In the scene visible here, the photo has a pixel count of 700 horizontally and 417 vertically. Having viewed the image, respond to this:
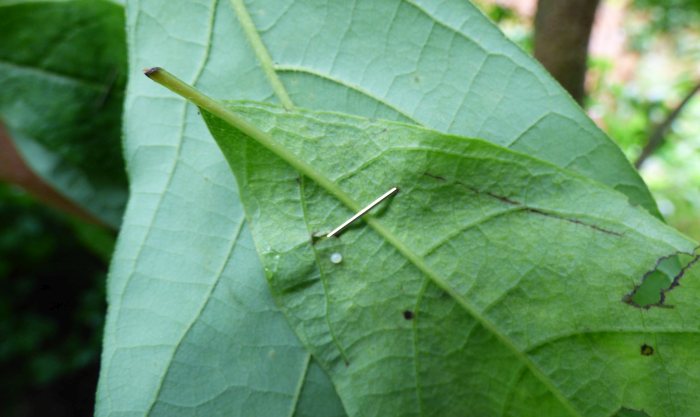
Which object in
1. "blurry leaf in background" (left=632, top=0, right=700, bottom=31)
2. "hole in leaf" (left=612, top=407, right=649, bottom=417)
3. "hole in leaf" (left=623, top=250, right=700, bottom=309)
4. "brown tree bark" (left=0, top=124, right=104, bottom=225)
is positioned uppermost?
"blurry leaf in background" (left=632, top=0, right=700, bottom=31)

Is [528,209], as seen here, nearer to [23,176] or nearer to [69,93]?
[69,93]

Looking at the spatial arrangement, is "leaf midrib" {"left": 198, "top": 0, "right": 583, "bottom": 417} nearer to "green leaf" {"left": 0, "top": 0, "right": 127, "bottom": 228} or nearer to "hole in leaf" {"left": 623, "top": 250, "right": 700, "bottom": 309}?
"hole in leaf" {"left": 623, "top": 250, "right": 700, "bottom": 309}

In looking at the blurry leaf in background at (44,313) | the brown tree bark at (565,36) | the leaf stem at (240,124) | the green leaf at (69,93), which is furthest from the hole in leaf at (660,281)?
the blurry leaf in background at (44,313)

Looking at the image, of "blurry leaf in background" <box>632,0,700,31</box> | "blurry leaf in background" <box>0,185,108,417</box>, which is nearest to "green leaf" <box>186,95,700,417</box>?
"blurry leaf in background" <box>0,185,108,417</box>

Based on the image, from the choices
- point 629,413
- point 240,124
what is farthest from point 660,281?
point 240,124

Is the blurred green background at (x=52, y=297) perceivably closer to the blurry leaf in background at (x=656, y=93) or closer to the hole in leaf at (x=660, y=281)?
the blurry leaf in background at (x=656, y=93)

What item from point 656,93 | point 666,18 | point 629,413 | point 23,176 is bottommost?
point 23,176
